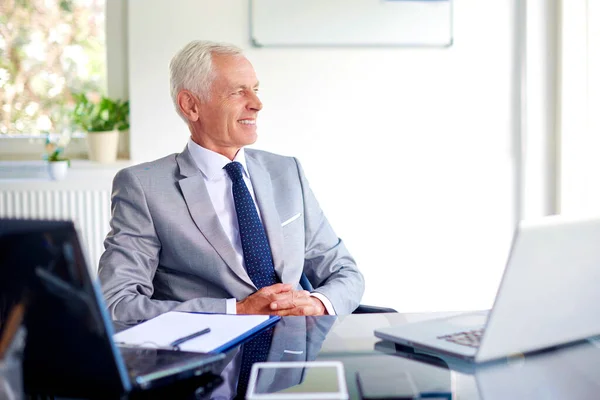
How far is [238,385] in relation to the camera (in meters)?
1.12

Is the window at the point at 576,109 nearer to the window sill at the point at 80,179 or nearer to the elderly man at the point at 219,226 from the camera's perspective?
the elderly man at the point at 219,226

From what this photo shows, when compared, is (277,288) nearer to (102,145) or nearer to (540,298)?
(540,298)

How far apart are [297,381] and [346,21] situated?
104 inches

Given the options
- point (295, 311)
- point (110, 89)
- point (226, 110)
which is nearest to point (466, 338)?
point (295, 311)

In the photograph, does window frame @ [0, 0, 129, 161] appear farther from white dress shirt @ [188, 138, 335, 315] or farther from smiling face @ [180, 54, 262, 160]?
white dress shirt @ [188, 138, 335, 315]

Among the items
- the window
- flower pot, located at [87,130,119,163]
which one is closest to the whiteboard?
the window

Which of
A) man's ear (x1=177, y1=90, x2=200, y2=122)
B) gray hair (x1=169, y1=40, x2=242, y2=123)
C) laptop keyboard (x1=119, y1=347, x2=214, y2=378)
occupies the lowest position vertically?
laptop keyboard (x1=119, y1=347, x2=214, y2=378)

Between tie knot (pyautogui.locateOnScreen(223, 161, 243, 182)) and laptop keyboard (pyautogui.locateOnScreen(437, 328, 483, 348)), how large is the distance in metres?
0.96

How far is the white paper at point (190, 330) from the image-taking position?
1268mm

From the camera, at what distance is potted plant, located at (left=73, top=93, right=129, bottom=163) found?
3.57m

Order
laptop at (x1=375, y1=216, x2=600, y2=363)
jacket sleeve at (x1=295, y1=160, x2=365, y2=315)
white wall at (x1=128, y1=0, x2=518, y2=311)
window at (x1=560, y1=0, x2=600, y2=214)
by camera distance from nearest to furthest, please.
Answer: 1. laptop at (x1=375, y1=216, x2=600, y2=363)
2. jacket sleeve at (x1=295, y1=160, x2=365, y2=315)
3. window at (x1=560, y1=0, x2=600, y2=214)
4. white wall at (x1=128, y1=0, x2=518, y2=311)

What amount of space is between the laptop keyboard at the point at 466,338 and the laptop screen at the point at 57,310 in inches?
24.6

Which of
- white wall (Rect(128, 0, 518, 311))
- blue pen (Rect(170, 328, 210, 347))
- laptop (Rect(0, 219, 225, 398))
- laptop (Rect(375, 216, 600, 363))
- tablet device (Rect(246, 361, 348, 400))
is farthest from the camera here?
white wall (Rect(128, 0, 518, 311))

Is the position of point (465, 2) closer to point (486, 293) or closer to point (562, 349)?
point (486, 293)
